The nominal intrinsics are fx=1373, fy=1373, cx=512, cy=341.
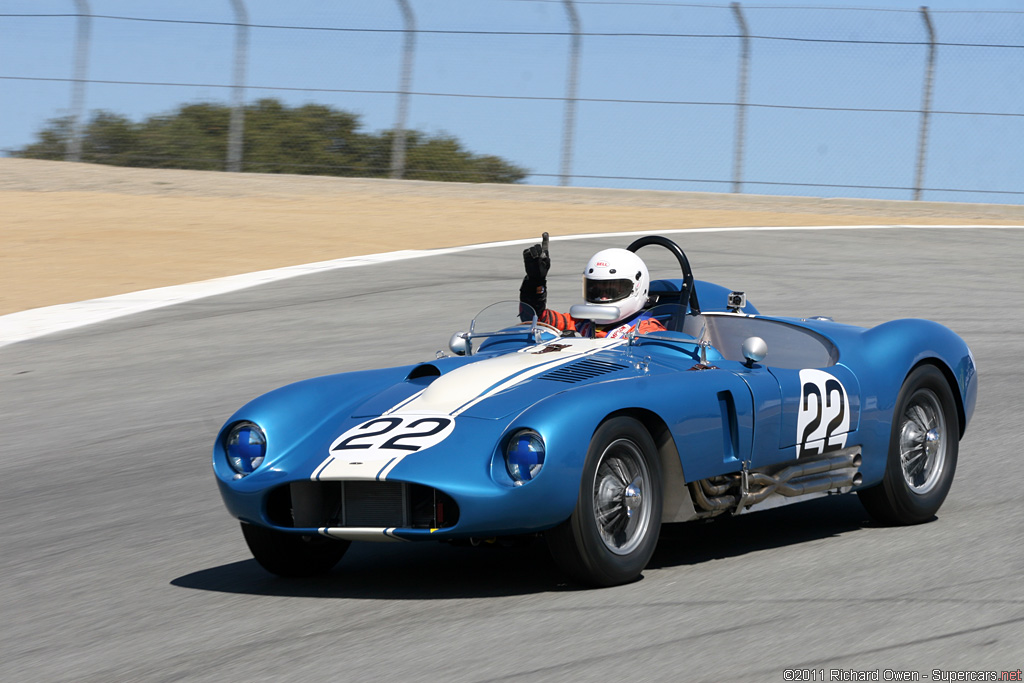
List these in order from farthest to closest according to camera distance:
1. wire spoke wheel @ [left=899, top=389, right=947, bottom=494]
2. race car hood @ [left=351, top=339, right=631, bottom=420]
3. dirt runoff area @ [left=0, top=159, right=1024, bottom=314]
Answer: dirt runoff area @ [left=0, top=159, right=1024, bottom=314] < wire spoke wheel @ [left=899, top=389, right=947, bottom=494] < race car hood @ [left=351, top=339, right=631, bottom=420]

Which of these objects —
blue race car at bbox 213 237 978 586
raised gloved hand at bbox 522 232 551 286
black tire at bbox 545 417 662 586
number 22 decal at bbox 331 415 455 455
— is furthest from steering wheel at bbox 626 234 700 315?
number 22 decal at bbox 331 415 455 455

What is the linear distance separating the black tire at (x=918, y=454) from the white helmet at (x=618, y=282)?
1.31 m

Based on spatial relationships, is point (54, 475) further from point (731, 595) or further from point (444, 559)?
point (731, 595)

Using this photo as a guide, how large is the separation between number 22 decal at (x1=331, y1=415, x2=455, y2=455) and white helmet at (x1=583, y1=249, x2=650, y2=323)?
161 centimetres

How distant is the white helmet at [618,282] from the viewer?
654 centimetres

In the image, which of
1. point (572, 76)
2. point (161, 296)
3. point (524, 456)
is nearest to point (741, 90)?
point (572, 76)

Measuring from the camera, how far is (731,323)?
6.70 m

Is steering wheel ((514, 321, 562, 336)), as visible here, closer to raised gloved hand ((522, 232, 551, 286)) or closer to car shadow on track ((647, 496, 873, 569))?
raised gloved hand ((522, 232, 551, 286))

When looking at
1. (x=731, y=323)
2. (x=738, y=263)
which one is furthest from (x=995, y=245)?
(x=731, y=323)

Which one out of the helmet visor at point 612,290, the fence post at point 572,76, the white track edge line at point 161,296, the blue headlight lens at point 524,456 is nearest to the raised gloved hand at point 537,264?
the helmet visor at point 612,290

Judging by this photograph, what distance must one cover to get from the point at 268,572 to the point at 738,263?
34.1 ft

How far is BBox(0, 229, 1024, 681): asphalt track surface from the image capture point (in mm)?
4281

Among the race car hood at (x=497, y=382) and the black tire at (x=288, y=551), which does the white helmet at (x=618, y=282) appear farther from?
the black tire at (x=288, y=551)

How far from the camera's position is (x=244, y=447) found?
5.41 meters
